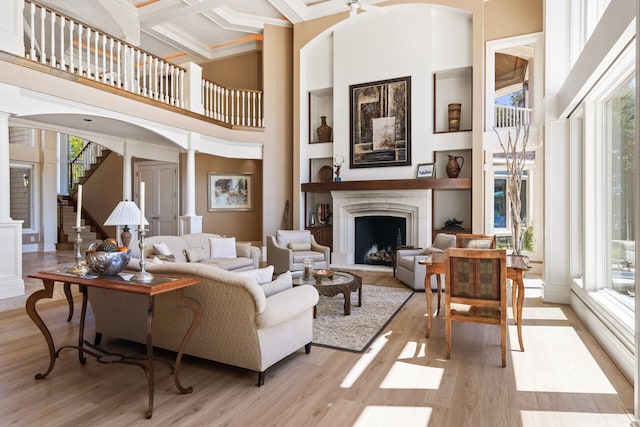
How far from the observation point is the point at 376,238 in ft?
27.3

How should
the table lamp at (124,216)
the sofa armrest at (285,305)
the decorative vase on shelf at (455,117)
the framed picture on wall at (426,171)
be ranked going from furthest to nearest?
the decorative vase on shelf at (455,117) < the framed picture on wall at (426,171) < the table lamp at (124,216) < the sofa armrest at (285,305)

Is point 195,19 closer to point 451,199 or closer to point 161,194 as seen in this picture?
point 161,194

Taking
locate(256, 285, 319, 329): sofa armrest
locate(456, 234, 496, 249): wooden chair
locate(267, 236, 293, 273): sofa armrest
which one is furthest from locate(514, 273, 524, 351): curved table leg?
locate(267, 236, 293, 273): sofa armrest

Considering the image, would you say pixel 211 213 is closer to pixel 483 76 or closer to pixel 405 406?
pixel 483 76

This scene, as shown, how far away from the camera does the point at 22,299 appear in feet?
15.7

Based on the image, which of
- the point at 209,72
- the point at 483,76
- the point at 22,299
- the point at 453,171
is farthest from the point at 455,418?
the point at 209,72

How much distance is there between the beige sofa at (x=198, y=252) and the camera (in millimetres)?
5266

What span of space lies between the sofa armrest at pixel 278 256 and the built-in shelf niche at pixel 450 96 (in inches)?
152

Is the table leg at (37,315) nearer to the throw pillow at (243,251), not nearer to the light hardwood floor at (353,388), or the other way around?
the light hardwood floor at (353,388)

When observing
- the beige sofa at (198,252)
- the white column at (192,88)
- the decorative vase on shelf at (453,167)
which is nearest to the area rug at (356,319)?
the beige sofa at (198,252)

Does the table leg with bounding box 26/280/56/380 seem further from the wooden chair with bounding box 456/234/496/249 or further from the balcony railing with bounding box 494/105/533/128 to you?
the balcony railing with bounding box 494/105/533/128

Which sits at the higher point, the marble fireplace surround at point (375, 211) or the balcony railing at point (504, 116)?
the balcony railing at point (504, 116)

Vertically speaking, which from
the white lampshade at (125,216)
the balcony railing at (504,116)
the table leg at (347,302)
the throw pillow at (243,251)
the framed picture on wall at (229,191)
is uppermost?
the balcony railing at (504,116)

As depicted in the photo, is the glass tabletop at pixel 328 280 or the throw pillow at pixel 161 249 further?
Answer: the throw pillow at pixel 161 249
